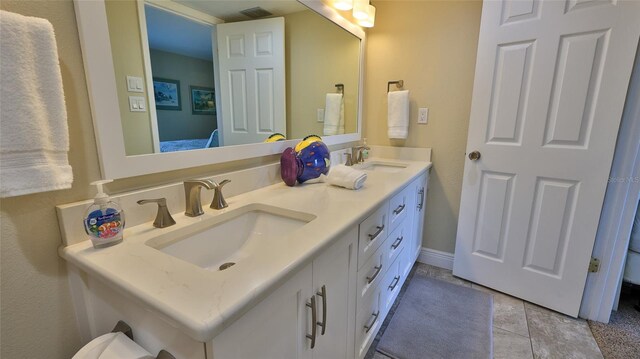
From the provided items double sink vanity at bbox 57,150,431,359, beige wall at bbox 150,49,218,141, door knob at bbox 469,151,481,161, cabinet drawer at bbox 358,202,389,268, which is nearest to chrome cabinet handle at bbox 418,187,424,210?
door knob at bbox 469,151,481,161

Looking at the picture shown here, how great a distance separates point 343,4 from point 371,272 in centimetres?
155

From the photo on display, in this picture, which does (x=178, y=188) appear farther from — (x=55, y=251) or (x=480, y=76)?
(x=480, y=76)

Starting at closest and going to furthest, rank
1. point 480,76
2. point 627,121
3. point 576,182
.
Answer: point 627,121
point 576,182
point 480,76

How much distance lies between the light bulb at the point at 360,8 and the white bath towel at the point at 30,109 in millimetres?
1650

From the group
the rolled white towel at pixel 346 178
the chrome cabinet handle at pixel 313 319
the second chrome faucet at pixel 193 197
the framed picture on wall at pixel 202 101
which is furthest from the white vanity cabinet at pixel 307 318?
the framed picture on wall at pixel 202 101

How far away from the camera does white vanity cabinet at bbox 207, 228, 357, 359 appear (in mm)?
572

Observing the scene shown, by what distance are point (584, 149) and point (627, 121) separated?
20cm

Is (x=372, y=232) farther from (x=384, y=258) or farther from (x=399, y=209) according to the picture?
(x=399, y=209)

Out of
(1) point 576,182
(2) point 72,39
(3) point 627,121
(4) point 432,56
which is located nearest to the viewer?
(2) point 72,39

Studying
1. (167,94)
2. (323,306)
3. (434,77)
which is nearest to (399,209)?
(323,306)

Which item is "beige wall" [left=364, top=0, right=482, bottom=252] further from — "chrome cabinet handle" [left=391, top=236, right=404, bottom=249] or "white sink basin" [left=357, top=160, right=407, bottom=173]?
"chrome cabinet handle" [left=391, top=236, right=404, bottom=249]

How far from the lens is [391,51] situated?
6.92 ft

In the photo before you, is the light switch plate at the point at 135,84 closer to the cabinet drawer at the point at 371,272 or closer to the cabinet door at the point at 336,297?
the cabinet door at the point at 336,297

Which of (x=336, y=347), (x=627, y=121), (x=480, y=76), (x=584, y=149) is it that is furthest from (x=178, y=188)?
(x=627, y=121)
